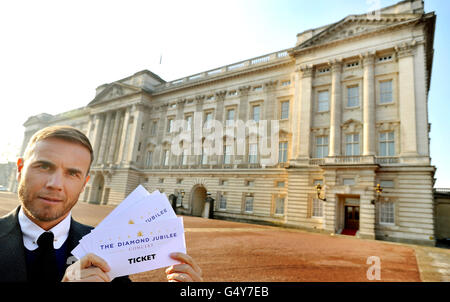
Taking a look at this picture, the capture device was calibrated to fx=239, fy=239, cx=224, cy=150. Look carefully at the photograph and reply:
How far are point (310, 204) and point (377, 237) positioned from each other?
601 cm

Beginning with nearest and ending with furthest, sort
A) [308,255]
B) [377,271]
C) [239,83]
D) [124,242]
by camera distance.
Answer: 1. [124,242]
2. [377,271]
3. [308,255]
4. [239,83]

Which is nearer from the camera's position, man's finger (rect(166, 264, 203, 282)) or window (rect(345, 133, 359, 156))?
man's finger (rect(166, 264, 203, 282))

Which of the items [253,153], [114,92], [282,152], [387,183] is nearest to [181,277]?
[387,183]

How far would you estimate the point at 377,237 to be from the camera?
2017 centimetres

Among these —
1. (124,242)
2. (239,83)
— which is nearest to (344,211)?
(239,83)

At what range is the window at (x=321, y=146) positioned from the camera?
25034mm

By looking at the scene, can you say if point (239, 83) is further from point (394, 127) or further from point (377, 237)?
point (377, 237)

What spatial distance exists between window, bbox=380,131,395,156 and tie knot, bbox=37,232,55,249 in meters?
26.0

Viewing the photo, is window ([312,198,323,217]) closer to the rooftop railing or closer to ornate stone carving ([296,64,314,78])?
ornate stone carving ([296,64,314,78])

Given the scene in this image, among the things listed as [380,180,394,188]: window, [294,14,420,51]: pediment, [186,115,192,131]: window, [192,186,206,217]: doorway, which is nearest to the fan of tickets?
[380,180,394,188]: window

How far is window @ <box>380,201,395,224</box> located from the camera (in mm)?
20523

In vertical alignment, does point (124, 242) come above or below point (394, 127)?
below

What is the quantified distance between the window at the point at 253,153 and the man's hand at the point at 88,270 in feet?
93.9

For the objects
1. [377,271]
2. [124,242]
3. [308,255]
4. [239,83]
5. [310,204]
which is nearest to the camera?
[124,242]
